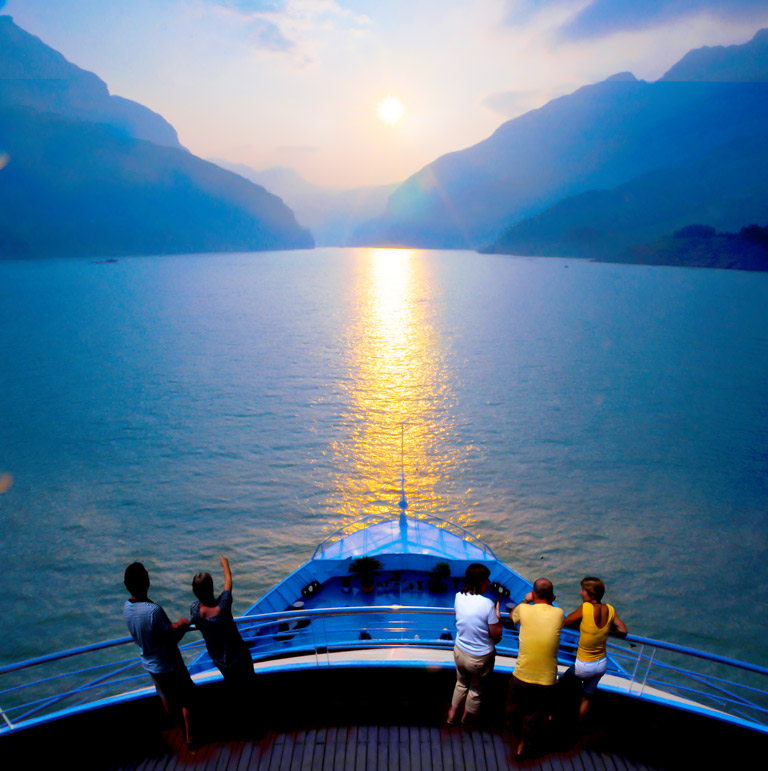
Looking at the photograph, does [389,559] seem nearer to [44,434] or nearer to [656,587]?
[656,587]

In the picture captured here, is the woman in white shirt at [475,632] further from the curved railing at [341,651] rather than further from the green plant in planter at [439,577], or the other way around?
the green plant in planter at [439,577]

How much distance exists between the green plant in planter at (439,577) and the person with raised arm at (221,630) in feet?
26.0

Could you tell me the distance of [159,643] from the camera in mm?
5008

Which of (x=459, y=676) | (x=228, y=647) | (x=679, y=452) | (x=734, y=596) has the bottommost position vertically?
(x=734, y=596)

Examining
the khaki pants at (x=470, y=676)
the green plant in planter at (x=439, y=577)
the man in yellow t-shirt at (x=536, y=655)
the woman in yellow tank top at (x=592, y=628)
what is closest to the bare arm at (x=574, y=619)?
the woman in yellow tank top at (x=592, y=628)

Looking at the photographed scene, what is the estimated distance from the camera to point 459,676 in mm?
5328

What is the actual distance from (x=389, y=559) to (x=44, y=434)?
2562 centimetres

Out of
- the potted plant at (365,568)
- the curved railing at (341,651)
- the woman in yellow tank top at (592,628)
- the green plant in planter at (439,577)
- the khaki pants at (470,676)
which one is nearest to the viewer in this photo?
the woman in yellow tank top at (592,628)

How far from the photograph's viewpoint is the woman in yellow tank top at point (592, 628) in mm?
5039

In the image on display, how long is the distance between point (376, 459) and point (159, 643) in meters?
22.0

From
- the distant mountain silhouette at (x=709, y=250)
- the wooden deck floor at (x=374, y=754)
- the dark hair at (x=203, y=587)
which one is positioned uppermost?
the distant mountain silhouette at (x=709, y=250)

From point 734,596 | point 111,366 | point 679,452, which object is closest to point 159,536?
point 734,596

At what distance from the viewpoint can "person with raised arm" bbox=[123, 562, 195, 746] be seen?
15.8ft

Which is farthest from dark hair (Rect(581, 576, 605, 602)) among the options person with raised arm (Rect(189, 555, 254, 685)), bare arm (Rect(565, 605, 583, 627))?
person with raised arm (Rect(189, 555, 254, 685))
